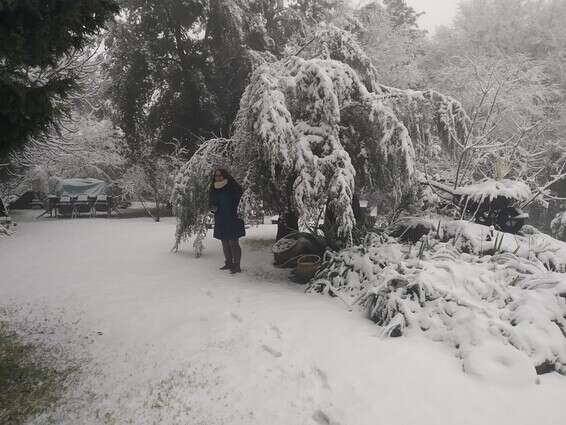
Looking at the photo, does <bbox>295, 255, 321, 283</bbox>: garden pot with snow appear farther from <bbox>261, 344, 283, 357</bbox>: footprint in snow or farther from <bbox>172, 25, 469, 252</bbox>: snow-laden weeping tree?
<bbox>261, 344, 283, 357</bbox>: footprint in snow

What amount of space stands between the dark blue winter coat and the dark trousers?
16 centimetres

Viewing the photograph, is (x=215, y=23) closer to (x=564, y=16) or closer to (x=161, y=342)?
(x=161, y=342)

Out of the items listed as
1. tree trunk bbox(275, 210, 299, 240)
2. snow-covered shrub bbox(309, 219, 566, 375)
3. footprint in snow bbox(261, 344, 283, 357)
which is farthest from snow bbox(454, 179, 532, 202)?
footprint in snow bbox(261, 344, 283, 357)

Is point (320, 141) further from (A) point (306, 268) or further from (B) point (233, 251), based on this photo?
(B) point (233, 251)

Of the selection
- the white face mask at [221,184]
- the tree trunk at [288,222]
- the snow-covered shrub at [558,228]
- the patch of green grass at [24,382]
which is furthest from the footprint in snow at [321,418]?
the snow-covered shrub at [558,228]

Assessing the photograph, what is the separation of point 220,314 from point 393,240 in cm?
257

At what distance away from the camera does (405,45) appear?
690 inches

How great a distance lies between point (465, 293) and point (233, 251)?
3.24 metres

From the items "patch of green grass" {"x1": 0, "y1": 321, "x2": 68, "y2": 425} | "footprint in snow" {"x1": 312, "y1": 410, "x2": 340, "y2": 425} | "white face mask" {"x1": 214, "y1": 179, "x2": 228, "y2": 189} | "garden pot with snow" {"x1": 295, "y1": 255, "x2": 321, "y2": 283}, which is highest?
"white face mask" {"x1": 214, "y1": 179, "x2": 228, "y2": 189}

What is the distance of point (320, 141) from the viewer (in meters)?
4.90

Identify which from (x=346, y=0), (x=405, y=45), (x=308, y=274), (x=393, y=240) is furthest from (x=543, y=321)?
(x=346, y=0)

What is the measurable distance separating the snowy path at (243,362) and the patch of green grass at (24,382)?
0.17 m

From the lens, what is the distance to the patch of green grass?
2.44 m

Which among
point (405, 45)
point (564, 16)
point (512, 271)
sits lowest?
point (512, 271)
